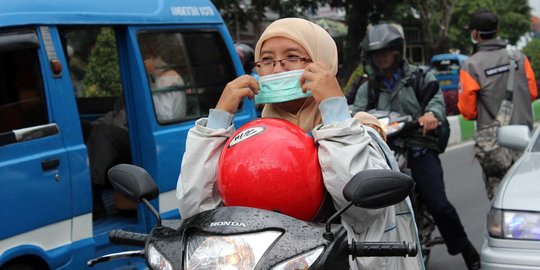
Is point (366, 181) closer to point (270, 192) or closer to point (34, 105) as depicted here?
point (270, 192)

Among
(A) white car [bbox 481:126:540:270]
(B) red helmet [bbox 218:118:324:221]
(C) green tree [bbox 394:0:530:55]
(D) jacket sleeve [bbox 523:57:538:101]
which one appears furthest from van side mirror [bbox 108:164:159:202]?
(C) green tree [bbox 394:0:530:55]

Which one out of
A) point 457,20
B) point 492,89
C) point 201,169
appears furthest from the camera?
point 457,20

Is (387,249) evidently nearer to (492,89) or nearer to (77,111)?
(77,111)

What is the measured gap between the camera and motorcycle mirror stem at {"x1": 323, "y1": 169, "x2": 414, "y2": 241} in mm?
1912

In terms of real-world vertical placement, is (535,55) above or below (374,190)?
below

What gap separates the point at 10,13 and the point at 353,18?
17938mm

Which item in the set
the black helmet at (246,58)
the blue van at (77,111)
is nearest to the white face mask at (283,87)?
the blue van at (77,111)

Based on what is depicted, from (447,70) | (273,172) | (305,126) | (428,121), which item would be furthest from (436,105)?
(447,70)

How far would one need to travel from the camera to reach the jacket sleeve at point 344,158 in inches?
84.9

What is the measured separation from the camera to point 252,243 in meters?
1.89

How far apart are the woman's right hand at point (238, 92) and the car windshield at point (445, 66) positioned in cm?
2505

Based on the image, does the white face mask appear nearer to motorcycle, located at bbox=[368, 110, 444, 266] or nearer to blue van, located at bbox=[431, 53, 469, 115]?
motorcycle, located at bbox=[368, 110, 444, 266]

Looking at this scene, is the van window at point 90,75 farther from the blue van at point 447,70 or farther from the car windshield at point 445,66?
the car windshield at point 445,66

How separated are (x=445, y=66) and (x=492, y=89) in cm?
2205
